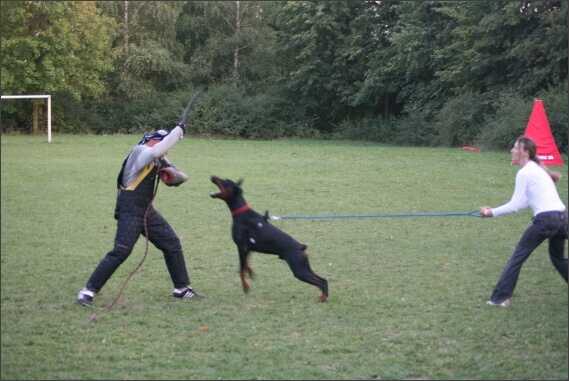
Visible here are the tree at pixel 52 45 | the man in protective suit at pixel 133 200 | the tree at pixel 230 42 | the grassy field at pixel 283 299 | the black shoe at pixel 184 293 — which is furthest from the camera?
the tree at pixel 230 42

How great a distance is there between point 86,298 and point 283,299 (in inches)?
80.2

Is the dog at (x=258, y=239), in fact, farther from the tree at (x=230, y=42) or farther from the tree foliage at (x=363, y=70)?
the tree at (x=230, y=42)

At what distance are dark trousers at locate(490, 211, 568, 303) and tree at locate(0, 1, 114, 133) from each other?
15.7 feet

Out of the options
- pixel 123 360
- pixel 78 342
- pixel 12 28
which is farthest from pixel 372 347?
pixel 12 28

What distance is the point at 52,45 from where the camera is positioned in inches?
259

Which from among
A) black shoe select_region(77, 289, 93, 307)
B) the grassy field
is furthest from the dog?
black shoe select_region(77, 289, 93, 307)

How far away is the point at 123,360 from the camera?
5.55 m

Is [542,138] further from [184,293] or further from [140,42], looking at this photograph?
[184,293]

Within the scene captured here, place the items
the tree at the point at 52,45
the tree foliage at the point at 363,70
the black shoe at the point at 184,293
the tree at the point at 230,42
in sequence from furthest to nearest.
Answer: the tree at the point at 230,42 → the tree foliage at the point at 363,70 → the black shoe at the point at 184,293 → the tree at the point at 52,45

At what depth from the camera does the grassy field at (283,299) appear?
18.1 ft

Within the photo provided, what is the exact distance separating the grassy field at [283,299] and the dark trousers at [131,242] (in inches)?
10.7

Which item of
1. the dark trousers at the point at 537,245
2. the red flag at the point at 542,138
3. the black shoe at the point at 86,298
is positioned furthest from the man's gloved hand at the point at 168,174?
the red flag at the point at 542,138

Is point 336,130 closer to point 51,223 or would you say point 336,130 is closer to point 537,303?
point 51,223

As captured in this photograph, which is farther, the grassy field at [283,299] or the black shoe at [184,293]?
the black shoe at [184,293]
